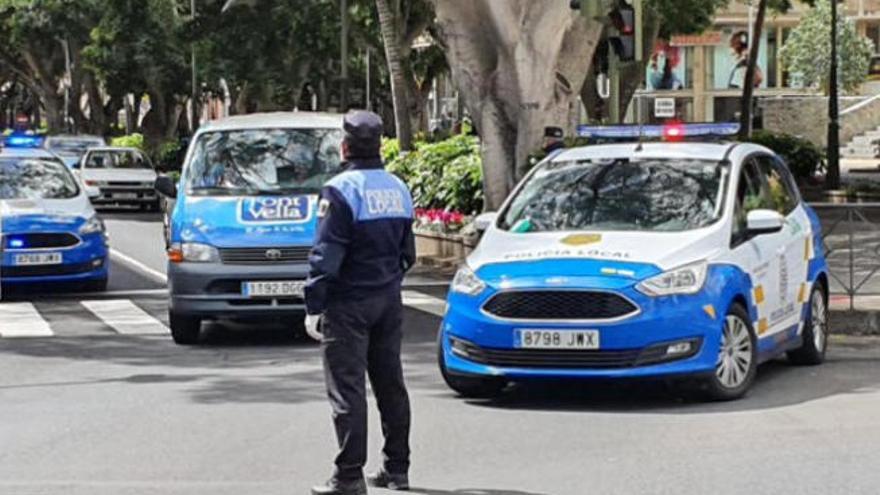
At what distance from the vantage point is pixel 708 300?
32.7 ft

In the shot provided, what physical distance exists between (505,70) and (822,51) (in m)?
48.2

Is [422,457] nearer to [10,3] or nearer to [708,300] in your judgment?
[708,300]

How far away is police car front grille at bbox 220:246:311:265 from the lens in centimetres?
1345

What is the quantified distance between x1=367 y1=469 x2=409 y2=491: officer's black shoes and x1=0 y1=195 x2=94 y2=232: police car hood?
10.2 meters

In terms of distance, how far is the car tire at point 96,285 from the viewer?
18.0m

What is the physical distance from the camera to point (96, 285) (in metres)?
18.2

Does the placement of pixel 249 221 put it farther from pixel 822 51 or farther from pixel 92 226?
pixel 822 51

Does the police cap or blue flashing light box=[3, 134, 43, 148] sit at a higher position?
the police cap

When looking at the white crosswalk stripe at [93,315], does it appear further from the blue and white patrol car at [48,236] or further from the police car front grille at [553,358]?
the police car front grille at [553,358]

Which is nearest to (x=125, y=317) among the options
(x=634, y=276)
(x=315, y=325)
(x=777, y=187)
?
(x=777, y=187)

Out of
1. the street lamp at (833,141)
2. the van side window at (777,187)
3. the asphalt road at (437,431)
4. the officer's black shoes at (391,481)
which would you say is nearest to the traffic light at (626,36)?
the asphalt road at (437,431)

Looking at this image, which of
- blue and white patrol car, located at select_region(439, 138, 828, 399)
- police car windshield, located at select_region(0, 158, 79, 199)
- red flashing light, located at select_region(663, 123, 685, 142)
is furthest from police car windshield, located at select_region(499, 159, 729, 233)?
police car windshield, located at select_region(0, 158, 79, 199)

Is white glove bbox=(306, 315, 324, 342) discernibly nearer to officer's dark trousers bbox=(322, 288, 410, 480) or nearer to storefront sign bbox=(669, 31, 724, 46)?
officer's dark trousers bbox=(322, 288, 410, 480)

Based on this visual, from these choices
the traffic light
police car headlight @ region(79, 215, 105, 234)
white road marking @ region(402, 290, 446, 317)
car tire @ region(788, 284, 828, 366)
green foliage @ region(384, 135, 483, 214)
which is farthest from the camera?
green foliage @ region(384, 135, 483, 214)
